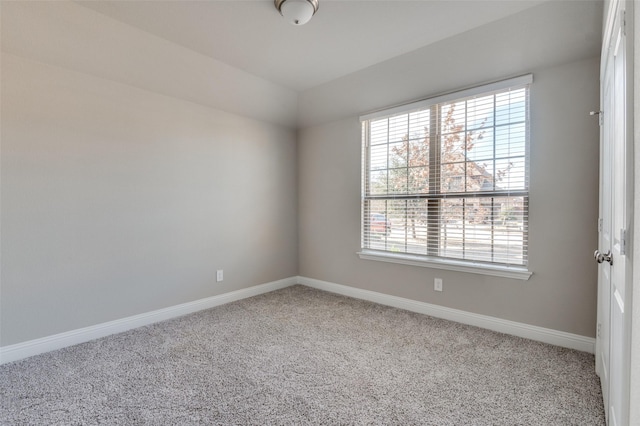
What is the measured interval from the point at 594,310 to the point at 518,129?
5.20 ft

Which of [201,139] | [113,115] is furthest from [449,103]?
[113,115]

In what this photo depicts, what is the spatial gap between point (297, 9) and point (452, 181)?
2131 mm

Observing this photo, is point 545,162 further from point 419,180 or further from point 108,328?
point 108,328

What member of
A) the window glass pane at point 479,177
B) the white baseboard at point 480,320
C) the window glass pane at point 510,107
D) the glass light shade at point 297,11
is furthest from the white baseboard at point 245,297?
the glass light shade at point 297,11

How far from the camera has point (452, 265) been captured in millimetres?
3080

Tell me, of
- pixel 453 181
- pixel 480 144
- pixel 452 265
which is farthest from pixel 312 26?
pixel 452 265

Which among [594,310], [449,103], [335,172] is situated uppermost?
[449,103]

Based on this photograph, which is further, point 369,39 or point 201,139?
point 201,139

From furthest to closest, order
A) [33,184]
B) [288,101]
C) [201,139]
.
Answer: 1. [288,101]
2. [201,139]
3. [33,184]

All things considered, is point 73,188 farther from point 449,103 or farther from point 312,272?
point 449,103

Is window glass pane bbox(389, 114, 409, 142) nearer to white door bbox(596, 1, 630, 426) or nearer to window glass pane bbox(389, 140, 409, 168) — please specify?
window glass pane bbox(389, 140, 409, 168)

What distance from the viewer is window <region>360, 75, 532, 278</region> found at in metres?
2.76

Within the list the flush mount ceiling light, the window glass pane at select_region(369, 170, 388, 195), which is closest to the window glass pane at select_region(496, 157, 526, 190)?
the window glass pane at select_region(369, 170, 388, 195)

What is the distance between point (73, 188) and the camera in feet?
8.39
